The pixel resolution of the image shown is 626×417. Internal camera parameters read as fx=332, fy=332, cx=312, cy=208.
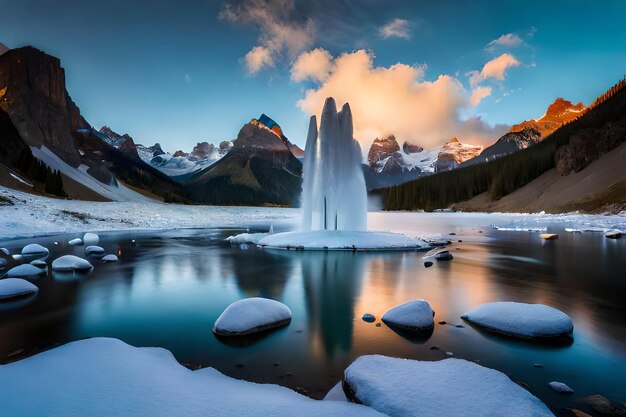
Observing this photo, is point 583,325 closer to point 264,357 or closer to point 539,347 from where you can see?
point 539,347

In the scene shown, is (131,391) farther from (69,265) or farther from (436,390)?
(69,265)

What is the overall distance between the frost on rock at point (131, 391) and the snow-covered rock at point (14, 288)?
8230mm

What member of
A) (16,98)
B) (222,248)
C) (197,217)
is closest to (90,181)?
(16,98)

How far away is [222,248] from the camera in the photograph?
30.3 m

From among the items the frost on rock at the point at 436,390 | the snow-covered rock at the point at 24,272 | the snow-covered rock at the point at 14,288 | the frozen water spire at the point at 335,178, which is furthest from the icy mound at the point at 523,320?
the frozen water spire at the point at 335,178

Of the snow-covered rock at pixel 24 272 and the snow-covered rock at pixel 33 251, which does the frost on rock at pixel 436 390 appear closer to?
the snow-covered rock at pixel 24 272

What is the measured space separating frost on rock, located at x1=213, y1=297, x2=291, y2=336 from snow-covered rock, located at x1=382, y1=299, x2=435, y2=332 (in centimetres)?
321

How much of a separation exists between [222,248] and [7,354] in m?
22.6

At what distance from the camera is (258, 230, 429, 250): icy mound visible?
92.3ft

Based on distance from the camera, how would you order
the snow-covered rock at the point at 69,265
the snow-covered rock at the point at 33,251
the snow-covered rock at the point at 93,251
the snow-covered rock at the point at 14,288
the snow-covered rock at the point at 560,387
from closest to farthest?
the snow-covered rock at the point at 560,387 → the snow-covered rock at the point at 14,288 → the snow-covered rock at the point at 69,265 → the snow-covered rock at the point at 33,251 → the snow-covered rock at the point at 93,251

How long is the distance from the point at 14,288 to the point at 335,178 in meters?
25.7

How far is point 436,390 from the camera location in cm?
542

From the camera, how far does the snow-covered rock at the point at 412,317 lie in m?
9.62

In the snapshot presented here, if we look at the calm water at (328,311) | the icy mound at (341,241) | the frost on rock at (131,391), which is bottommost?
the calm water at (328,311)
